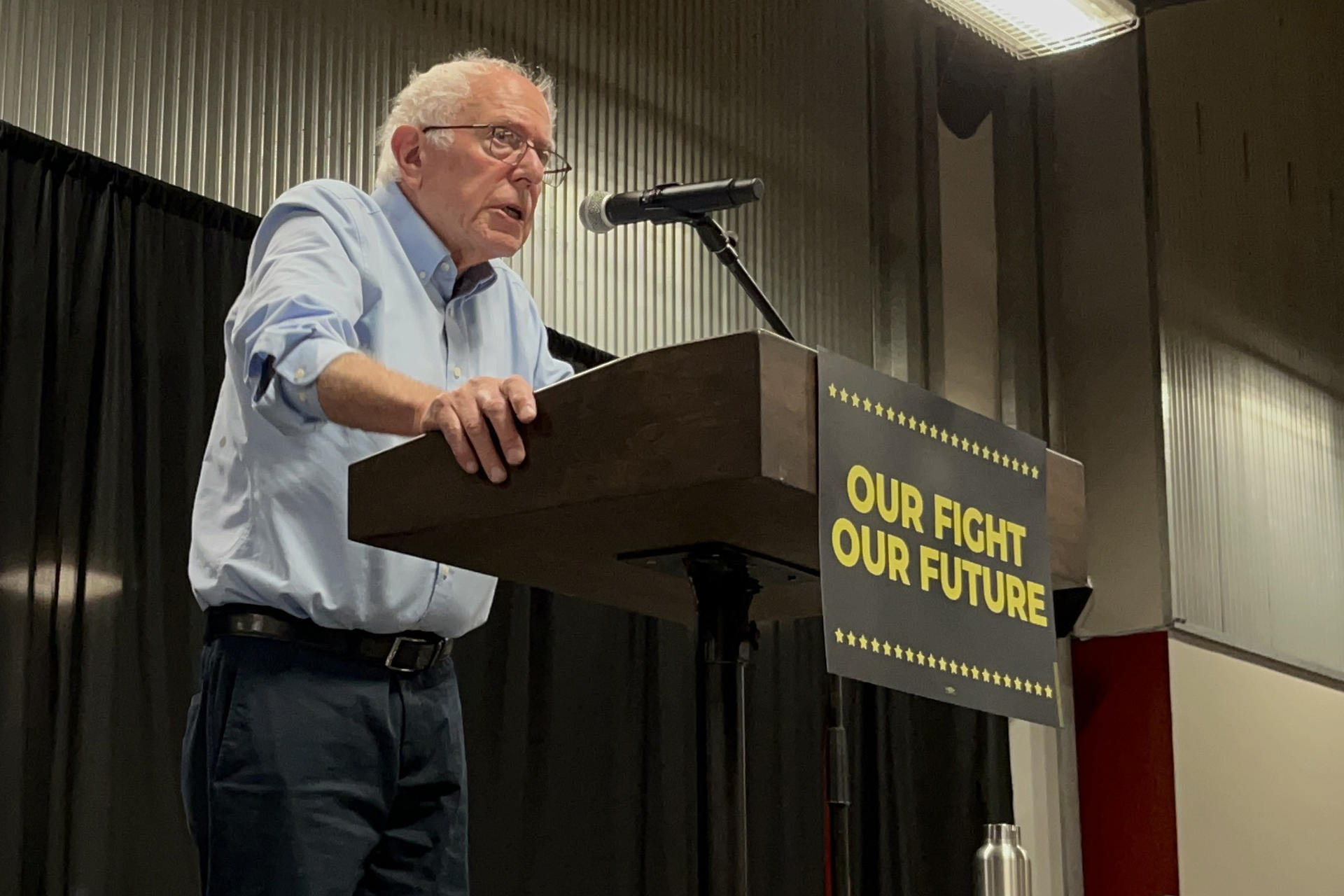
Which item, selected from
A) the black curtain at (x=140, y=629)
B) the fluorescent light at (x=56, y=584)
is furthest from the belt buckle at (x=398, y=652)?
the fluorescent light at (x=56, y=584)

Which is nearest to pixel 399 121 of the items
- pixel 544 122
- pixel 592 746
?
pixel 544 122

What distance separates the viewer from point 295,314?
161cm

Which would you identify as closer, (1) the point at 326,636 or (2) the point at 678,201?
(1) the point at 326,636

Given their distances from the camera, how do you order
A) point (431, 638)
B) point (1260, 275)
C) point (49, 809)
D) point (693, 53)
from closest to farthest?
1. point (431, 638)
2. point (49, 809)
3. point (693, 53)
4. point (1260, 275)

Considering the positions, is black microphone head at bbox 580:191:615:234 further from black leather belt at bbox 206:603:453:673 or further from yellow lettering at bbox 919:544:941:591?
yellow lettering at bbox 919:544:941:591

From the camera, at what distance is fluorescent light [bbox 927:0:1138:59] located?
4629mm

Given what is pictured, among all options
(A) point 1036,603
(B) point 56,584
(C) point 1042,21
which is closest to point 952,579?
(A) point 1036,603

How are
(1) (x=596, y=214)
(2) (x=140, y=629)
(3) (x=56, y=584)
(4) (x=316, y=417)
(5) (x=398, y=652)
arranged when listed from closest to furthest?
(4) (x=316, y=417) < (5) (x=398, y=652) < (1) (x=596, y=214) < (3) (x=56, y=584) < (2) (x=140, y=629)

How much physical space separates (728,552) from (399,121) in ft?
2.55

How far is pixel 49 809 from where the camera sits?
2883mm

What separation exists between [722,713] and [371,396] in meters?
0.41

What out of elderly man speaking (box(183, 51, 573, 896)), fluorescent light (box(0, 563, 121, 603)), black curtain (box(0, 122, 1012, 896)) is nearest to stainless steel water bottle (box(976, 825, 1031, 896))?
black curtain (box(0, 122, 1012, 896))

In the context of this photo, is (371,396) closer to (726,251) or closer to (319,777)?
(319,777)

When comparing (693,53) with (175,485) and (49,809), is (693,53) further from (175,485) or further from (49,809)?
(49,809)
